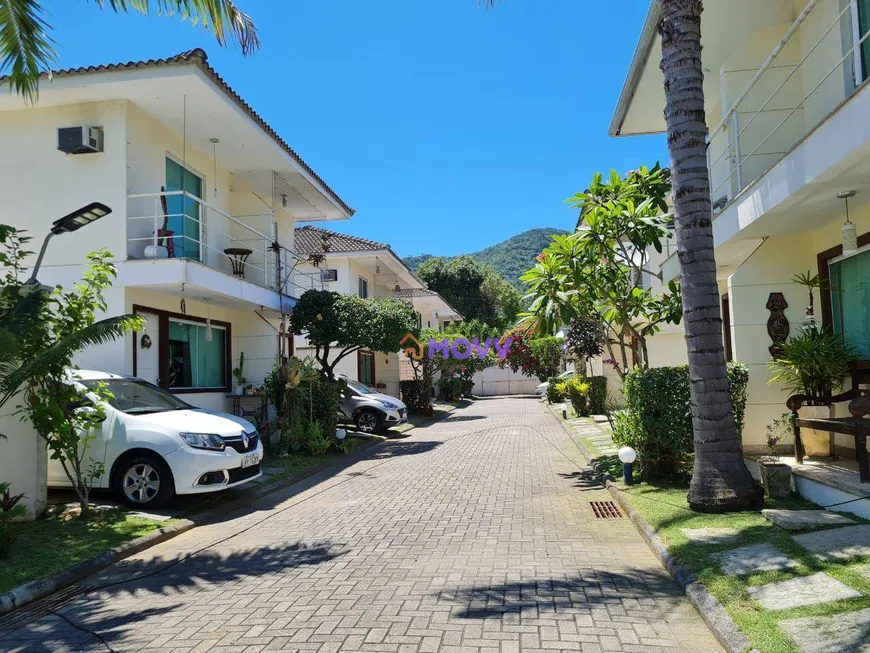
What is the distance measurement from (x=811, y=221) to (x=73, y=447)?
9.61 m

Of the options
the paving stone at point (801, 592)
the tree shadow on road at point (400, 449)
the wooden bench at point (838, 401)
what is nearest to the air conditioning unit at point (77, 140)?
the tree shadow on road at point (400, 449)

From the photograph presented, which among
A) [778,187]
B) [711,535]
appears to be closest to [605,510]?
[711,535]

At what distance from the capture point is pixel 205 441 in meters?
8.55

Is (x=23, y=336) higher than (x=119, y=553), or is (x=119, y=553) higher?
(x=23, y=336)

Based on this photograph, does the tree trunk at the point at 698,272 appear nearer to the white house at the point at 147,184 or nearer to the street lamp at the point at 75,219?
the street lamp at the point at 75,219

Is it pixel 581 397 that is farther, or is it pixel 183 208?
pixel 581 397

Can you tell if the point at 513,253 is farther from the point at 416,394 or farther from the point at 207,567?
the point at 207,567

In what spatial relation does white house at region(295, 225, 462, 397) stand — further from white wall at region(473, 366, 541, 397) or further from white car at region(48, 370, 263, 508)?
white wall at region(473, 366, 541, 397)

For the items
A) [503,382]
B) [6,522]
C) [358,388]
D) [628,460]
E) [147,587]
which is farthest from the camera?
[503,382]

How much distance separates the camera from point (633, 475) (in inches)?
368

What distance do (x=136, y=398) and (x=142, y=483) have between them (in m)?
1.31

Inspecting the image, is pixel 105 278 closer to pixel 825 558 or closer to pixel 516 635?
pixel 516 635

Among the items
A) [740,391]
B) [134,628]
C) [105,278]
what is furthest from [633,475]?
[105,278]

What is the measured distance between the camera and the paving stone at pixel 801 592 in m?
4.21
